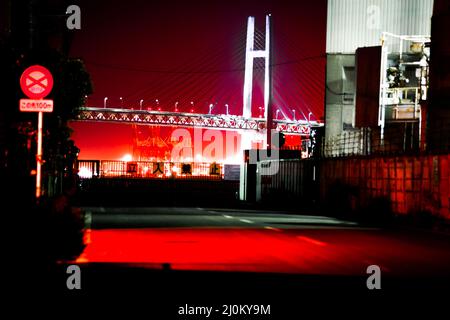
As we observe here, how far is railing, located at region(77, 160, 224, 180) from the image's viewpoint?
52594 mm

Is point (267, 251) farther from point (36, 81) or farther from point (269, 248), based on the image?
point (36, 81)

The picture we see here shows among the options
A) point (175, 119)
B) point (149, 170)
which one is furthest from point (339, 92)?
point (175, 119)

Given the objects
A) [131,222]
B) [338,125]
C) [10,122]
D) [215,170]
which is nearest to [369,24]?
[338,125]

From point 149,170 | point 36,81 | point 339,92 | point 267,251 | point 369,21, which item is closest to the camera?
point 267,251

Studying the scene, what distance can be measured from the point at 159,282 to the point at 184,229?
10433 millimetres

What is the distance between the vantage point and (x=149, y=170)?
2197 inches

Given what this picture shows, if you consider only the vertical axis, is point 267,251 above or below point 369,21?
below

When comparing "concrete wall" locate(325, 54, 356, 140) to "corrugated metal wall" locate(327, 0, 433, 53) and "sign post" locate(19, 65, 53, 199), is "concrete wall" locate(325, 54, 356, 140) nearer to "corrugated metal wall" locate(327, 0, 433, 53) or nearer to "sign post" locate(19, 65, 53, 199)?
"corrugated metal wall" locate(327, 0, 433, 53)

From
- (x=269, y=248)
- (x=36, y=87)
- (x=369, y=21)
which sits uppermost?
(x=369, y=21)

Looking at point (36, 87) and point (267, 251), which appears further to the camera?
point (36, 87)

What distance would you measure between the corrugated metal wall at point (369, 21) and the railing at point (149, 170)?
41.6 feet

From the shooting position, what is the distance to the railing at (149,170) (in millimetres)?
52594

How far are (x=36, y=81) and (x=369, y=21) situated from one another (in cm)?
3275

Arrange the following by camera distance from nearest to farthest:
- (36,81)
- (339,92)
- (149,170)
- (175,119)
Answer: (36,81), (339,92), (149,170), (175,119)
